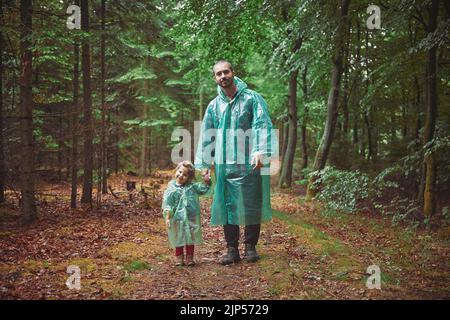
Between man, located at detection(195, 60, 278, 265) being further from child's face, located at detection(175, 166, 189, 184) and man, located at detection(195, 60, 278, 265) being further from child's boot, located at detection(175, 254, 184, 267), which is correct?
child's boot, located at detection(175, 254, 184, 267)

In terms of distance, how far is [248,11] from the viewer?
12.2 m

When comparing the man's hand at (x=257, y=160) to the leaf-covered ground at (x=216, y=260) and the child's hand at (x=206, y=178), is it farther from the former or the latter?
the leaf-covered ground at (x=216, y=260)

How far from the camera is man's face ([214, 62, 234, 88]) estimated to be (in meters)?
5.67

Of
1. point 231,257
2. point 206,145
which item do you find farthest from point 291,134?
point 231,257

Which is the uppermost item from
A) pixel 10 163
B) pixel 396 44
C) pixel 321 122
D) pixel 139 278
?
pixel 396 44

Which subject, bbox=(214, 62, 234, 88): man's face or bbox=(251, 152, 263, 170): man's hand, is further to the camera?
bbox=(214, 62, 234, 88): man's face

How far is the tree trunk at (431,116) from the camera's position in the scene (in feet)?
30.4

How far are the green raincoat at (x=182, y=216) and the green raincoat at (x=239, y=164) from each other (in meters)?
0.30

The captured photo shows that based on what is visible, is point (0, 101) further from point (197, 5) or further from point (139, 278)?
point (139, 278)
